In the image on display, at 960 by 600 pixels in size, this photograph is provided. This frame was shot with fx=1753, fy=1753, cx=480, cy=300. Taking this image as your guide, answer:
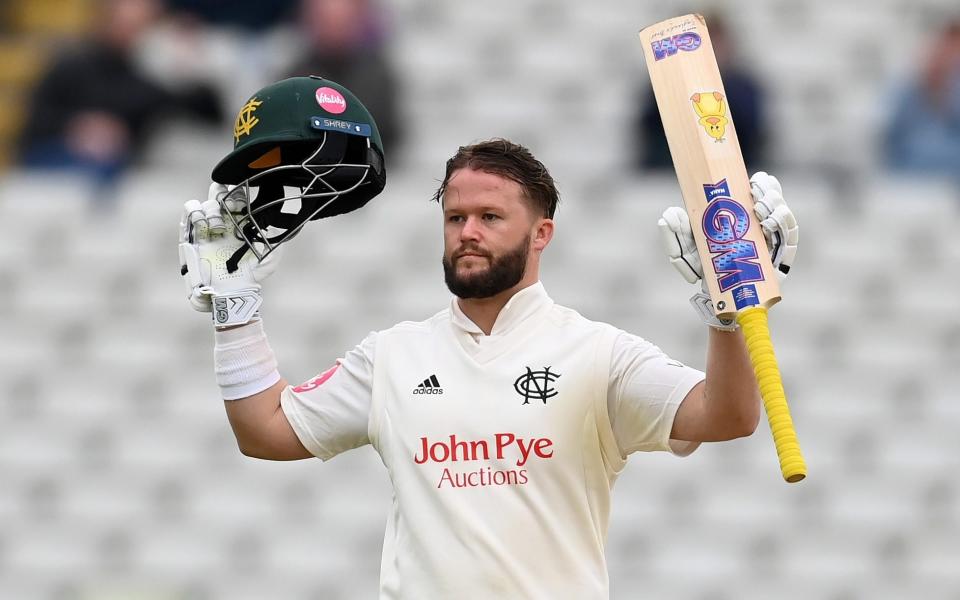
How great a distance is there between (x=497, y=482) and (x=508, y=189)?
51 cm

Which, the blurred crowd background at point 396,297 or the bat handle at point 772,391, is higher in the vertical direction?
the blurred crowd background at point 396,297

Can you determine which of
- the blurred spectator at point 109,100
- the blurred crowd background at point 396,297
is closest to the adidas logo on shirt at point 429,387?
the blurred crowd background at point 396,297

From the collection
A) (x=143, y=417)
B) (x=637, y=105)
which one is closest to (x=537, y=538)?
(x=143, y=417)

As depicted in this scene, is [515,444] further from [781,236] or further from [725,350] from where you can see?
[781,236]

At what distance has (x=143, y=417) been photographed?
610 centimetres

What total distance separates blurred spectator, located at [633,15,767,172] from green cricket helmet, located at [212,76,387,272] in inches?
123

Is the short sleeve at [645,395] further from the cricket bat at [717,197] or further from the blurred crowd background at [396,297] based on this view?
the blurred crowd background at [396,297]

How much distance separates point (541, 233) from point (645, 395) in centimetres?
37

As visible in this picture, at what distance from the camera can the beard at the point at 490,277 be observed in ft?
9.83

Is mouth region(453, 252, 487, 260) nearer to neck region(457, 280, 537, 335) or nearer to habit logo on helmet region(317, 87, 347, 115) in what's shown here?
neck region(457, 280, 537, 335)

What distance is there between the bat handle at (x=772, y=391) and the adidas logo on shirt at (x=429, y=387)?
53 centimetres

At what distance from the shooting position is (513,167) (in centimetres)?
308

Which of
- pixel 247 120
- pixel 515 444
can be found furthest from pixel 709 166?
pixel 247 120

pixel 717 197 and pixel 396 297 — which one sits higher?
pixel 396 297
